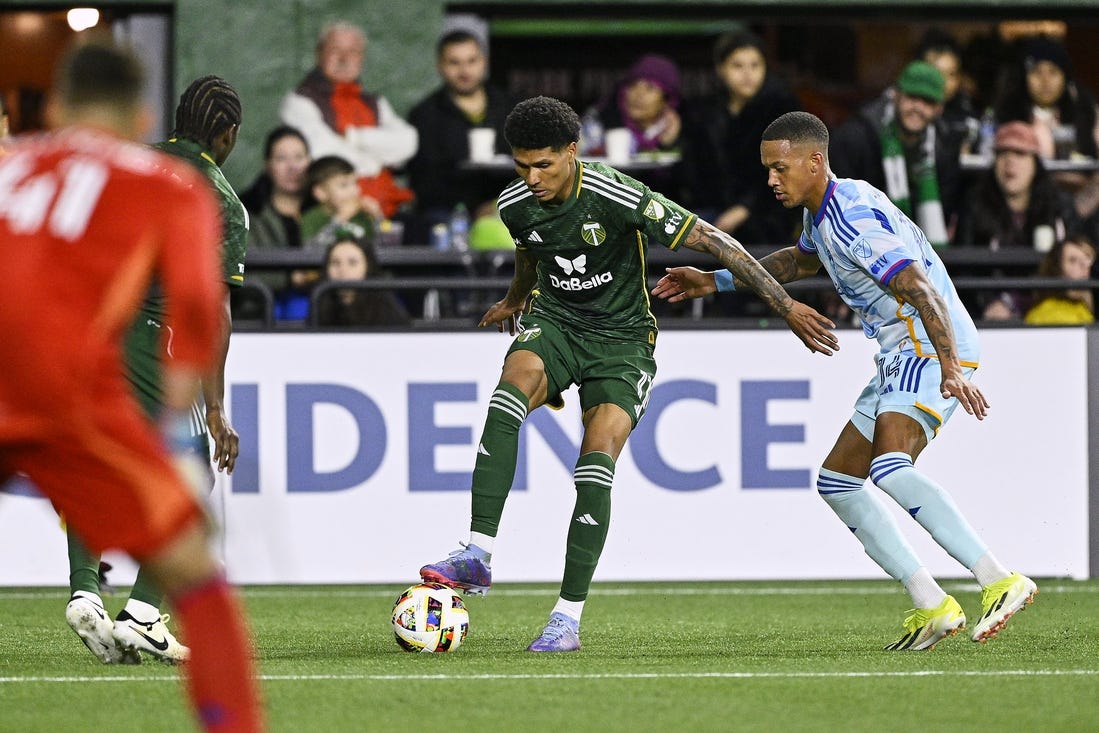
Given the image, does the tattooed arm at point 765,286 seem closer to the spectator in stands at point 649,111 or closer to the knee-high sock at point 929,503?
the knee-high sock at point 929,503

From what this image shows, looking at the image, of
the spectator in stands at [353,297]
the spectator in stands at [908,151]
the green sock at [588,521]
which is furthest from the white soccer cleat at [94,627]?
the spectator in stands at [908,151]

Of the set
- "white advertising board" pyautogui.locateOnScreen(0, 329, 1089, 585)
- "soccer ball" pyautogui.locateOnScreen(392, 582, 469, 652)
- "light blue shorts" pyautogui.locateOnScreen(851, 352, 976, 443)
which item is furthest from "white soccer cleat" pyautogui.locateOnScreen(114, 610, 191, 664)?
"white advertising board" pyautogui.locateOnScreen(0, 329, 1089, 585)

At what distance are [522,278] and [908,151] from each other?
490 cm

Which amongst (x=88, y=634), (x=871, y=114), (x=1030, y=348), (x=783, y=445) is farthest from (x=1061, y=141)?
(x=88, y=634)

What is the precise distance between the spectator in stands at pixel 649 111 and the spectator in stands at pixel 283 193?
Result: 1.97 metres

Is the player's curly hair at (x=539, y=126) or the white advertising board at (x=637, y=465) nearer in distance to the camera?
the player's curly hair at (x=539, y=126)

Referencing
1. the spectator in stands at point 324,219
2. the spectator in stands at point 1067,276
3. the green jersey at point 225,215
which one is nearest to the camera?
the green jersey at point 225,215

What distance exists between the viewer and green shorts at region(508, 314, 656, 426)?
23.8ft

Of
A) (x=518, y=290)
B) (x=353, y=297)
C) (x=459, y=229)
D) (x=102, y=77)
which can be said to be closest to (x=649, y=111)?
(x=459, y=229)

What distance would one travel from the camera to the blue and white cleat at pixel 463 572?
267 inches

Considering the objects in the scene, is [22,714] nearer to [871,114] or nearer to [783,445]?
[783,445]

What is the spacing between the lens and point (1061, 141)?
12.9 meters

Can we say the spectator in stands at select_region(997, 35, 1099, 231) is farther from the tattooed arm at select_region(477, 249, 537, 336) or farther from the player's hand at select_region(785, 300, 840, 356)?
the player's hand at select_region(785, 300, 840, 356)

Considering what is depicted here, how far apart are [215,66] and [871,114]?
4949 mm
